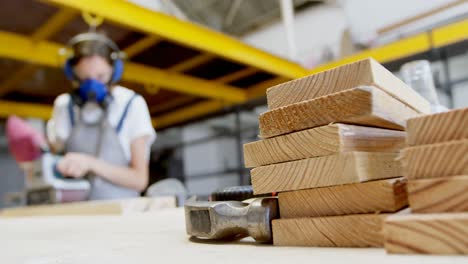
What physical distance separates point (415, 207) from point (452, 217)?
0.05 meters

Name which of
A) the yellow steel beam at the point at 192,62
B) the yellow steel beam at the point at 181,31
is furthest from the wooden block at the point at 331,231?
the yellow steel beam at the point at 192,62

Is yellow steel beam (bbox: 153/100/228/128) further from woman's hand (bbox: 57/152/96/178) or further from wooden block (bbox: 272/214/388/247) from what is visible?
wooden block (bbox: 272/214/388/247)

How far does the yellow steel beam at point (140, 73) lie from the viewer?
118 inches

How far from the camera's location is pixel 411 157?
17.0 inches

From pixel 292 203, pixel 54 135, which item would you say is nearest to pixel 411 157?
pixel 292 203

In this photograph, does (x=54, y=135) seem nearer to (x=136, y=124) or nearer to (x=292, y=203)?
(x=136, y=124)

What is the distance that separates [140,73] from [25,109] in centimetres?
161

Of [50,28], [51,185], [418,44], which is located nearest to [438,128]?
[51,185]

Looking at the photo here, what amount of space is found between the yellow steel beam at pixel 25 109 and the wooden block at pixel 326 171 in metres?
4.59

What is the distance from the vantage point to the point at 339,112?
1.60 feet

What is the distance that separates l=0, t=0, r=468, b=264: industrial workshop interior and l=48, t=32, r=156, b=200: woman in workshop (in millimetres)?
10

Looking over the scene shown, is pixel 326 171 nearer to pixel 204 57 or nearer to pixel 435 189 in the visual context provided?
pixel 435 189

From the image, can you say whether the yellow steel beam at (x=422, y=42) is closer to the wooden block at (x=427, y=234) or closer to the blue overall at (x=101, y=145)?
the blue overall at (x=101, y=145)

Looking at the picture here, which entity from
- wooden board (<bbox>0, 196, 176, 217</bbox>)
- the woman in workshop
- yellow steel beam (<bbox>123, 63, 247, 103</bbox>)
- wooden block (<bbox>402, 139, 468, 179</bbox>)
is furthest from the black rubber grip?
yellow steel beam (<bbox>123, 63, 247, 103</bbox>)
